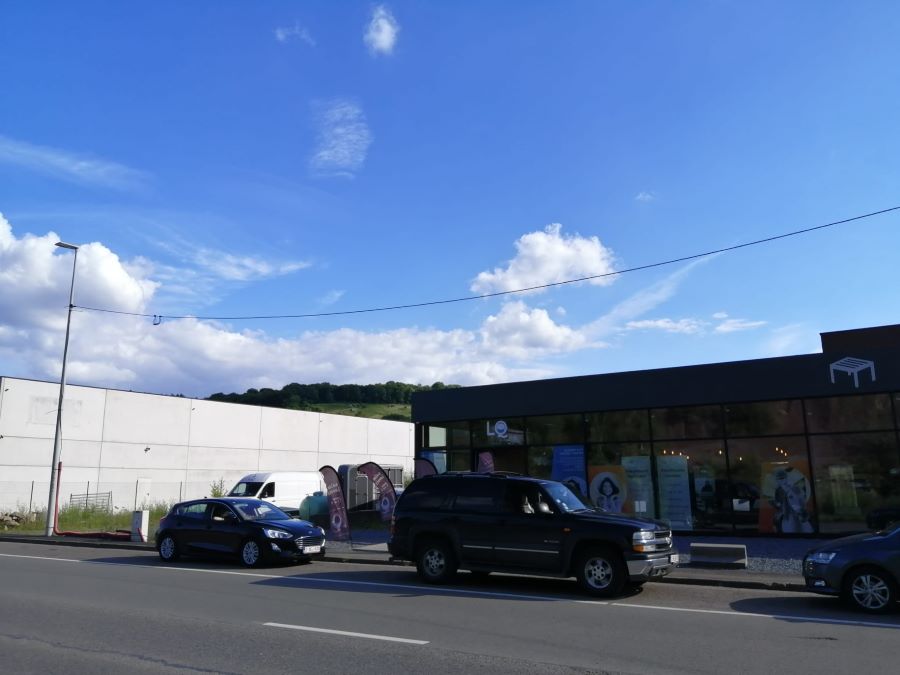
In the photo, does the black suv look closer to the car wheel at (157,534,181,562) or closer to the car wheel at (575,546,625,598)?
the car wheel at (575,546,625,598)

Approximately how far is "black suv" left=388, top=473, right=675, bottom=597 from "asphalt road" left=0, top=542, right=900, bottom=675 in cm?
43

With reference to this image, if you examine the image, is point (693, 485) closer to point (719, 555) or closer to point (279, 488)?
point (719, 555)

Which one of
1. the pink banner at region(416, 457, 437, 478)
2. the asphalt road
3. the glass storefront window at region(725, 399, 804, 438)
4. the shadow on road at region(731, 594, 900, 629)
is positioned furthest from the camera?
the pink banner at region(416, 457, 437, 478)

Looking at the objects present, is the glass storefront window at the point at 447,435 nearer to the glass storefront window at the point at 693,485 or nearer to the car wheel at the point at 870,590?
the glass storefront window at the point at 693,485

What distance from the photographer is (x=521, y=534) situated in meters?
11.6

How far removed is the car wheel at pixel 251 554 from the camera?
14.7 metres

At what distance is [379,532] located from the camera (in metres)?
22.3

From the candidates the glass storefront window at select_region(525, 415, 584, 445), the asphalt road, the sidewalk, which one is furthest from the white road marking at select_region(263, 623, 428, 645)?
the glass storefront window at select_region(525, 415, 584, 445)

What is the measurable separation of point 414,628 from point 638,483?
13412 mm

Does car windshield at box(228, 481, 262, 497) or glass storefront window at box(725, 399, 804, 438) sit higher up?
glass storefront window at box(725, 399, 804, 438)

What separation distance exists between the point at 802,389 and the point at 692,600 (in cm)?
986

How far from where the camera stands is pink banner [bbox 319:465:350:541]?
20172 mm

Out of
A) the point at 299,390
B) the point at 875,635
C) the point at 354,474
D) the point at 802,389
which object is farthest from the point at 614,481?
the point at 299,390

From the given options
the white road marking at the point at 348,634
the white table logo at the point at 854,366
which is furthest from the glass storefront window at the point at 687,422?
the white road marking at the point at 348,634
